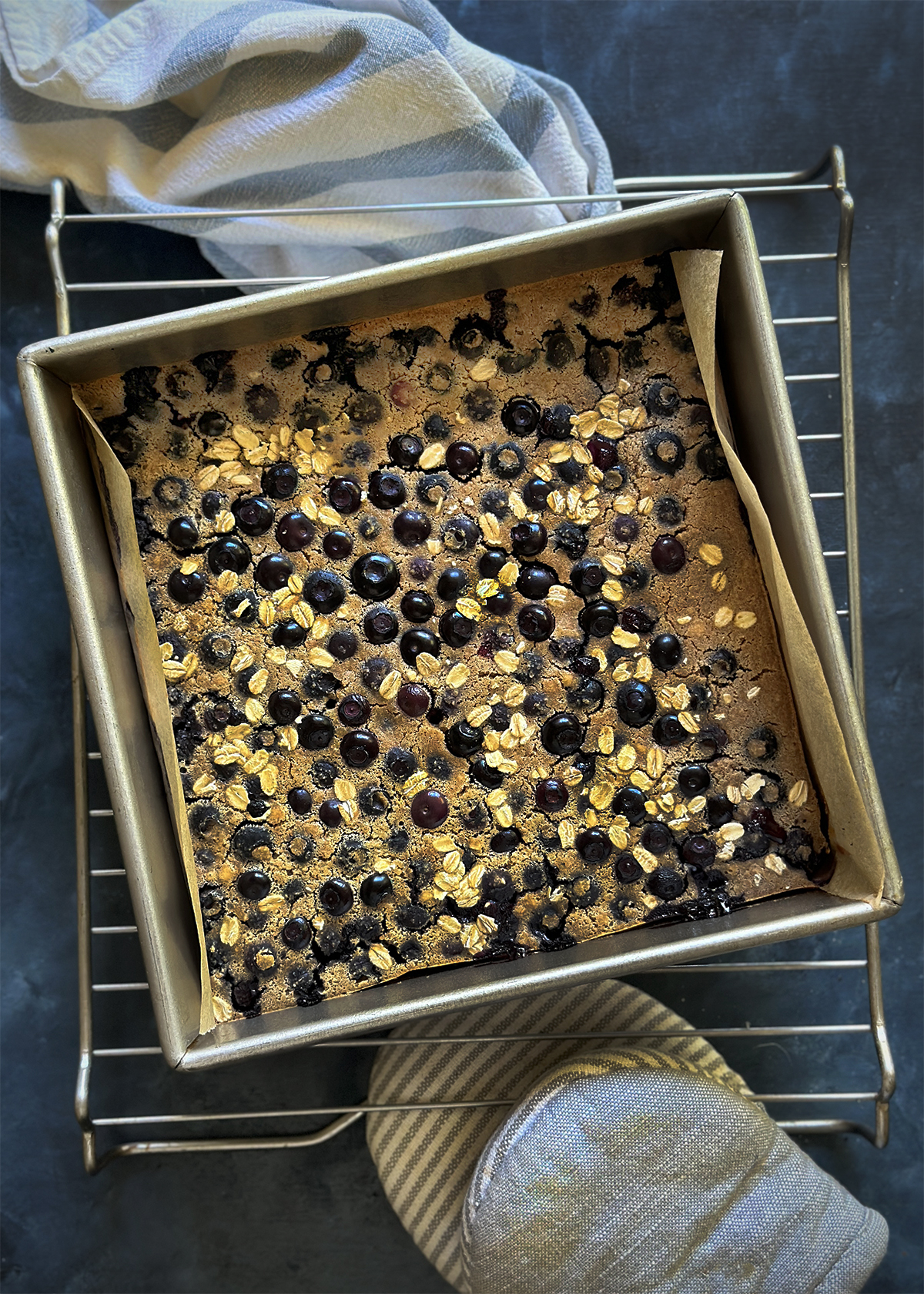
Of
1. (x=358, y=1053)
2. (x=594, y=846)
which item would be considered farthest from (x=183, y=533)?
(x=358, y=1053)

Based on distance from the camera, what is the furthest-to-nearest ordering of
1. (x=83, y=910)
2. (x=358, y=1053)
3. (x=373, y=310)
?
(x=358, y=1053)
(x=83, y=910)
(x=373, y=310)

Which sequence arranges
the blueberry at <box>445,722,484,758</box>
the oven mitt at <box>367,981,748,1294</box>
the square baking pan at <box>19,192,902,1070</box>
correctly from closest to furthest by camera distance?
the square baking pan at <box>19,192,902,1070</box> → the blueberry at <box>445,722,484,758</box> → the oven mitt at <box>367,981,748,1294</box>

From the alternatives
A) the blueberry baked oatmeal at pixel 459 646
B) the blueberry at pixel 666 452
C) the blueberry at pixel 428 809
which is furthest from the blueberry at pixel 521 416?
the blueberry at pixel 428 809

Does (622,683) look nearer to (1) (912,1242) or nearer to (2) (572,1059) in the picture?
(2) (572,1059)

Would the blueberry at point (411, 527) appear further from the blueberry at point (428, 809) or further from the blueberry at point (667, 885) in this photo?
the blueberry at point (667, 885)

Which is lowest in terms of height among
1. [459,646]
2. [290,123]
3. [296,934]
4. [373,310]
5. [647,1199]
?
[647,1199]

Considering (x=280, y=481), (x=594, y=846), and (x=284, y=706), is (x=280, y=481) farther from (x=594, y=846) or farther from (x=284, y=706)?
(x=594, y=846)

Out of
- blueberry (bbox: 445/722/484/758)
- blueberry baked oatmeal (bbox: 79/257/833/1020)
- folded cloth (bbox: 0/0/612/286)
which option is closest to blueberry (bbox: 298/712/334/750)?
blueberry baked oatmeal (bbox: 79/257/833/1020)

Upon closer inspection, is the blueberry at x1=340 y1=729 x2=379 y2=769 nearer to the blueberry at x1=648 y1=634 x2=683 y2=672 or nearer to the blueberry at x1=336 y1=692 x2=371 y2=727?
the blueberry at x1=336 y1=692 x2=371 y2=727
